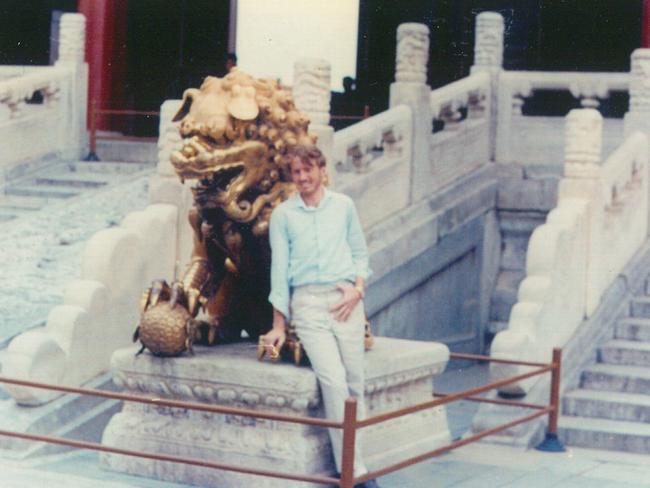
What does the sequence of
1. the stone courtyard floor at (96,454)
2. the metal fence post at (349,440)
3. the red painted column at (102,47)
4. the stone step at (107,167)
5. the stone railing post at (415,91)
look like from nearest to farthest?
1. the metal fence post at (349,440)
2. the stone courtyard floor at (96,454)
3. the stone railing post at (415,91)
4. the stone step at (107,167)
5. the red painted column at (102,47)

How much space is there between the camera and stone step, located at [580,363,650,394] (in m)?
9.16

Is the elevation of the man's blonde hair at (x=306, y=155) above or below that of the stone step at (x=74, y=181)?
above

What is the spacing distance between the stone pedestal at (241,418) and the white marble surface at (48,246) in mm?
2228

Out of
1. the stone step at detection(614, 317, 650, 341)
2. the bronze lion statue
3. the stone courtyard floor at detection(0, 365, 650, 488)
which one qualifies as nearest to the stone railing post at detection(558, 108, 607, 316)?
the stone step at detection(614, 317, 650, 341)

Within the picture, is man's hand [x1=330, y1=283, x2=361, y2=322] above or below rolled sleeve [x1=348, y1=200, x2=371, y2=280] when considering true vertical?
below

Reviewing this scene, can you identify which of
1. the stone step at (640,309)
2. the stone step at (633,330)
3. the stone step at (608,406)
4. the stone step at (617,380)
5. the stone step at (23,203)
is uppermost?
the stone step at (23,203)

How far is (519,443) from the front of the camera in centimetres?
820

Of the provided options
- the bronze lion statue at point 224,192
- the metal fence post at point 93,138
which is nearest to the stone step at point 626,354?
the bronze lion statue at point 224,192

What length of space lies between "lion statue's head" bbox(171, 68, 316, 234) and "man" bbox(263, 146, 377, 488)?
12.3 inches

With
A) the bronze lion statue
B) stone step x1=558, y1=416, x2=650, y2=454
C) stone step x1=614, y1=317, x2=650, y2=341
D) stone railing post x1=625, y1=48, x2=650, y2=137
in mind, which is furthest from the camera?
stone railing post x1=625, y1=48, x2=650, y2=137

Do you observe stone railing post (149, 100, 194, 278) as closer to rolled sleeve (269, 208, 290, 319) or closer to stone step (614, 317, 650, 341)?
rolled sleeve (269, 208, 290, 319)

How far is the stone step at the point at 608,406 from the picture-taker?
8.77 m

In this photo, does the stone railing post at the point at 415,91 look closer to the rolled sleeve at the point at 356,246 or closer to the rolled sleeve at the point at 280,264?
the rolled sleeve at the point at 356,246

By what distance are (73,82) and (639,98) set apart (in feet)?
17.7
